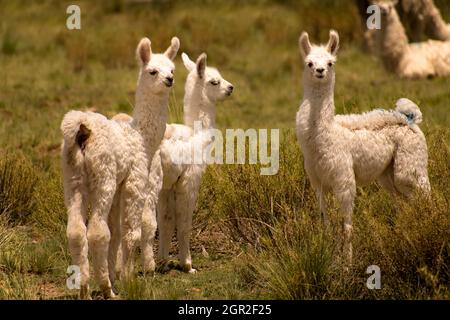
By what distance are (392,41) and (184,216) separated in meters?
8.67

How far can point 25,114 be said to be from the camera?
14812 mm

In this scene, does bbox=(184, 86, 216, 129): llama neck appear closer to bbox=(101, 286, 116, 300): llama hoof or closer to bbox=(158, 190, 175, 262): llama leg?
bbox=(158, 190, 175, 262): llama leg

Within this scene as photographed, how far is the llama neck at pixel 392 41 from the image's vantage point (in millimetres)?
16578

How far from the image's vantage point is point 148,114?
8016 millimetres

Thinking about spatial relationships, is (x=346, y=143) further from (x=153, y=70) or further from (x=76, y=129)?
(x=76, y=129)

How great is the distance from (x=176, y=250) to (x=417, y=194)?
2.83 meters

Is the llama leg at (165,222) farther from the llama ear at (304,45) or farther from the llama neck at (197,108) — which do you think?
the llama ear at (304,45)

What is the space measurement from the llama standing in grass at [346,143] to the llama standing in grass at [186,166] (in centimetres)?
112

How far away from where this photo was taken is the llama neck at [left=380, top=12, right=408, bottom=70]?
54.4ft

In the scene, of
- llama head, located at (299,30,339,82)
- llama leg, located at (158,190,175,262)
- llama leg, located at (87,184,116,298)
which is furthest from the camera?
llama leg, located at (158,190,175,262)

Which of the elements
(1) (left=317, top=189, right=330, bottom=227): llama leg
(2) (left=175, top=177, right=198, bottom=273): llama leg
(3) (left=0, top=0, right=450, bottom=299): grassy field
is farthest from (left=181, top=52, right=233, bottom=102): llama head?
(1) (left=317, top=189, right=330, bottom=227): llama leg

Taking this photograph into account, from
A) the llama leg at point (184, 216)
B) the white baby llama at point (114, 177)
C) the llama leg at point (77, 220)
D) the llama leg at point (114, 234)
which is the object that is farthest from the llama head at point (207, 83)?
the llama leg at point (77, 220)

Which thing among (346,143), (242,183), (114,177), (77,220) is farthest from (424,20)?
(77,220)

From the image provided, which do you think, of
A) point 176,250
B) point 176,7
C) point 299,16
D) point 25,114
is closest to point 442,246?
point 176,250
